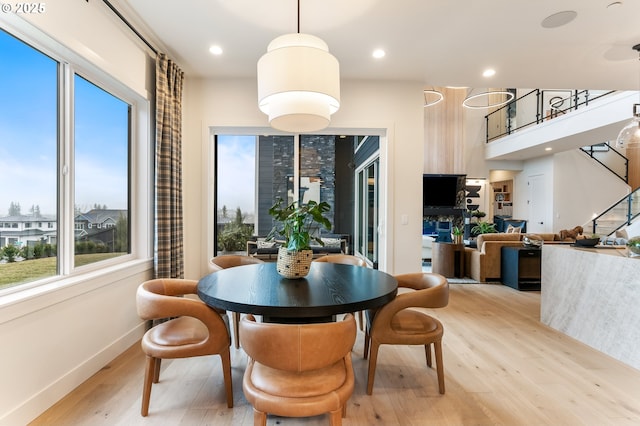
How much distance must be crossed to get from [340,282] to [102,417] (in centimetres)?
165

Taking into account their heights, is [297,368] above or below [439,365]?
above

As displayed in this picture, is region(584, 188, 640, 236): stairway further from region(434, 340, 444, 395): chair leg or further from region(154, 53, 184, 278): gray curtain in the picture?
region(154, 53, 184, 278): gray curtain

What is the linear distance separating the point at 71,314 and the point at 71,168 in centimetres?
105

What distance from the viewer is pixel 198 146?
3.78m

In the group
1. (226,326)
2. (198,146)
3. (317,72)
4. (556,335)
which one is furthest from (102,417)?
(556,335)

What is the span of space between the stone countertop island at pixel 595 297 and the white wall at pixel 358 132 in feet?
4.62

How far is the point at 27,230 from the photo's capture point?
78.4 inches

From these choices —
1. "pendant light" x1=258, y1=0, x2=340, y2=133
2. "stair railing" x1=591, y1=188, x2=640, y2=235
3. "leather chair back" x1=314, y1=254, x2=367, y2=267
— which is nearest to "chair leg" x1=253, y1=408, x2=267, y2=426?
"pendant light" x1=258, y1=0, x2=340, y2=133

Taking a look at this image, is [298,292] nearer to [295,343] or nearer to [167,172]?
[295,343]

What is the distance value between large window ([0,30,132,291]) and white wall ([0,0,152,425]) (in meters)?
0.17

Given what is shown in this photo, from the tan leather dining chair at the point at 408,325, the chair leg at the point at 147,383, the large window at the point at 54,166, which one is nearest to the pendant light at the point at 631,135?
the tan leather dining chair at the point at 408,325

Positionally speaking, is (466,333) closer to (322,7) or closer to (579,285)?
(579,285)

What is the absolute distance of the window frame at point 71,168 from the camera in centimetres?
195

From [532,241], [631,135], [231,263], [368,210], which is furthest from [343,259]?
[532,241]
